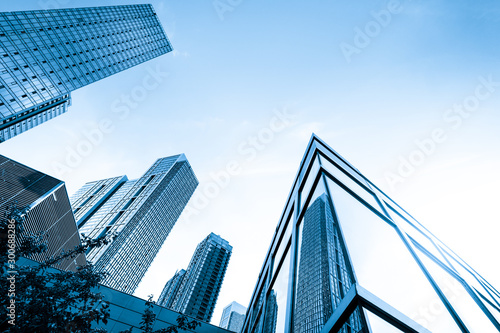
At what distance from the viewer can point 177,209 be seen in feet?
562

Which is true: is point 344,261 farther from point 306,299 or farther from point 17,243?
point 17,243

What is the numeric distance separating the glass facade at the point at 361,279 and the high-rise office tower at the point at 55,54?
10080 centimetres

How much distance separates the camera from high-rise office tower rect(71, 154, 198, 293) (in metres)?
127

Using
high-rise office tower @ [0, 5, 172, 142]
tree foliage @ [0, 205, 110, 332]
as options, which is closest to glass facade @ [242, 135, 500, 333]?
tree foliage @ [0, 205, 110, 332]

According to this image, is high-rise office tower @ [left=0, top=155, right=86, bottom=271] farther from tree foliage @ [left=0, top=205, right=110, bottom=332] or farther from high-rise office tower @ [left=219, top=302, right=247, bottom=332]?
high-rise office tower @ [left=219, top=302, right=247, bottom=332]

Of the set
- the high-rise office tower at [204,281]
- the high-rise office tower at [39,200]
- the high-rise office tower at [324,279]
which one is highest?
the high-rise office tower at [204,281]

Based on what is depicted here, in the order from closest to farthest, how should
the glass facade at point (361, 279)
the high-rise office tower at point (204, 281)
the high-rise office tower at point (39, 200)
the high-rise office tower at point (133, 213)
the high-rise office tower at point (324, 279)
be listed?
1. the glass facade at point (361, 279)
2. the high-rise office tower at point (324, 279)
3. the high-rise office tower at point (39, 200)
4. the high-rise office tower at point (204, 281)
5. the high-rise office tower at point (133, 213)

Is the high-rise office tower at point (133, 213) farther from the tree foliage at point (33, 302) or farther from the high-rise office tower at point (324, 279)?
the high-rise office tower at point (324, 279)

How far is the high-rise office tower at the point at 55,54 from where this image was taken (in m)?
75.0

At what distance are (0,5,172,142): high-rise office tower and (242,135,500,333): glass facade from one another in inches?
3968

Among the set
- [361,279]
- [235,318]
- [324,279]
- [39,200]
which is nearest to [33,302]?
[324,279]

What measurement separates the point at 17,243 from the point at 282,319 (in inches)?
281

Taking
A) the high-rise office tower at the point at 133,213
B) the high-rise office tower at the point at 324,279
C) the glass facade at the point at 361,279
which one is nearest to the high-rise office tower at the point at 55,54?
the high-rise office tower at the point at 133,213

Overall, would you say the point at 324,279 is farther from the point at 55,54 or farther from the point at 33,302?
the point at 55,54
